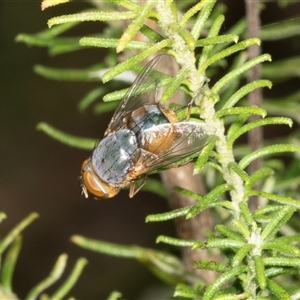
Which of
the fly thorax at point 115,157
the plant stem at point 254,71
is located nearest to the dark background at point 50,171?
the plant stem at point 254,71

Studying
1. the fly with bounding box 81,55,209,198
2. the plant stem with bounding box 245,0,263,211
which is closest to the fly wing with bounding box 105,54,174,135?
the fly with bounding box 81,55,209,198

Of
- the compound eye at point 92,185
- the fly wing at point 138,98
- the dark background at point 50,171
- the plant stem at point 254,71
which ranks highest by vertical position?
the dark background at point 50,171

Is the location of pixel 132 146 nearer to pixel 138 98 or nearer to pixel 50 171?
pixel 138 98

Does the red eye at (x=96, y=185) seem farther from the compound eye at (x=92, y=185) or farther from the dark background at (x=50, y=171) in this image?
the dark background at (x=50, y=171)

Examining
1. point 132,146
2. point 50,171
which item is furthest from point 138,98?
point 50,171

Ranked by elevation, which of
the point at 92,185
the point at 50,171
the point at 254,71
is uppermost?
the point at 50,171
